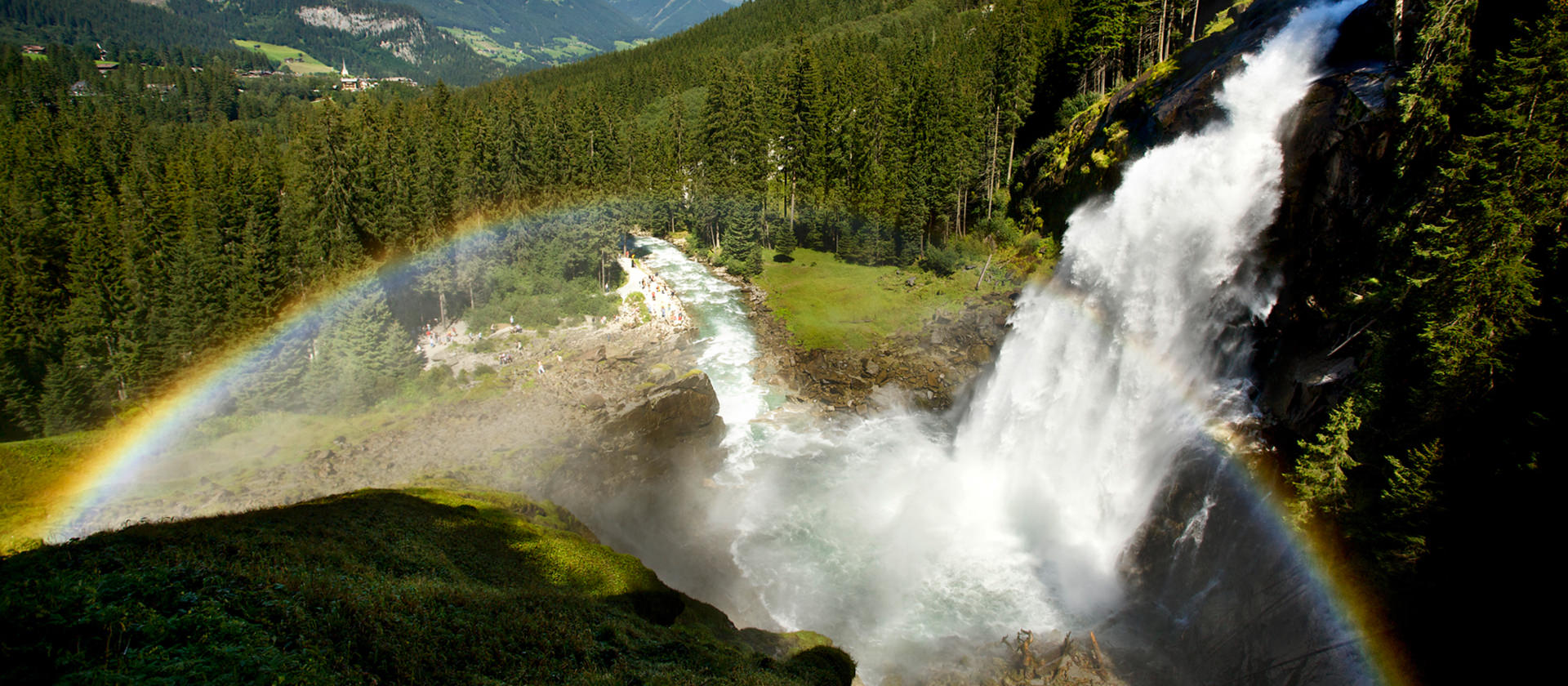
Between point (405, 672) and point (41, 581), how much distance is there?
162 inches

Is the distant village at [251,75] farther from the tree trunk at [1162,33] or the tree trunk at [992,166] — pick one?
the tree trunk at [1162,33]

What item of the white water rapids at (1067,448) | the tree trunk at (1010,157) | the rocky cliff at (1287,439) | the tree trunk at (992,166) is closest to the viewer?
the rocky cliff at (1287,439)

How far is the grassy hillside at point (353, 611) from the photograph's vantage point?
7246 millimetres

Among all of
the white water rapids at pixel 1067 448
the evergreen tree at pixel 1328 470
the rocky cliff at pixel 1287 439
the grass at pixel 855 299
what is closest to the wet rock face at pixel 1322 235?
the rocky cliff at pixel 1287 439

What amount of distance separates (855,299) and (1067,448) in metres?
21.7

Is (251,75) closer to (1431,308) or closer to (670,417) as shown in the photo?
(670,417)

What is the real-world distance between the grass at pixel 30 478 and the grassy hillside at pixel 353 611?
10.9 meters

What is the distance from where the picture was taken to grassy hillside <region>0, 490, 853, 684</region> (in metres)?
7.25

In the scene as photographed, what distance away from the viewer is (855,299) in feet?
148

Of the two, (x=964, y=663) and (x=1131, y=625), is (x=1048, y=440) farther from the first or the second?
(x=964, y=663)

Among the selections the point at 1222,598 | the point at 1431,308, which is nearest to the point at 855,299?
the point at 1222,598

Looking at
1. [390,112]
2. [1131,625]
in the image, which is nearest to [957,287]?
[1131,625]

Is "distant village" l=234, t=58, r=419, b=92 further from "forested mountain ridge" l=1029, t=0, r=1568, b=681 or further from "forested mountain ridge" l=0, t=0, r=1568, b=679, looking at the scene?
"forested mountain ridge" l=1029, t=0, r=1568, b=681

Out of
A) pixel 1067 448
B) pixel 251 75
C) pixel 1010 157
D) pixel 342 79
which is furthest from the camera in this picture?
pixel 251 75
